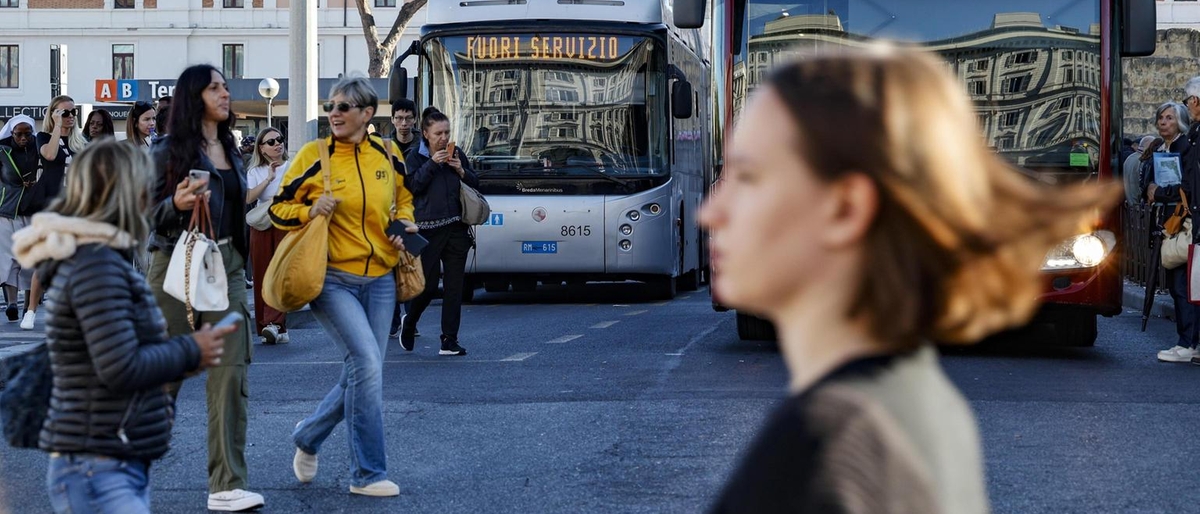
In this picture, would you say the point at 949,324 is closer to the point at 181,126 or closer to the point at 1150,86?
the point at 181,126

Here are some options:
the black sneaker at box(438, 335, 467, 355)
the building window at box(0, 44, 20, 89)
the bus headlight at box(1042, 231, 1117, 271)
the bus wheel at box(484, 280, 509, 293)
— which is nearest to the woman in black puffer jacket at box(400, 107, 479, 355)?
the black sneaker at box(438, 335, 467, 355)

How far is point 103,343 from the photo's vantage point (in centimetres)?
395

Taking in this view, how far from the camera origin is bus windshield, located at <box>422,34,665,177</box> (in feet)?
58.4

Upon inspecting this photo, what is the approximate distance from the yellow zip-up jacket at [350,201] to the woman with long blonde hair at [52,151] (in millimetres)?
7393

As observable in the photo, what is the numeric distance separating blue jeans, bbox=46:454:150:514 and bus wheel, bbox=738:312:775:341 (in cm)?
822

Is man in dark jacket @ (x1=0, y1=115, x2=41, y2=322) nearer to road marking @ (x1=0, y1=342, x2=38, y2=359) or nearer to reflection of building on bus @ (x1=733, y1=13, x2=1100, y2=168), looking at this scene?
road marking @ (x1=0, y1=342, x2=38, y2=359)

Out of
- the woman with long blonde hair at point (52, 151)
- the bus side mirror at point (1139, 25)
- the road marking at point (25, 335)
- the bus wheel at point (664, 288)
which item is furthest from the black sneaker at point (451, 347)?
the bus wheel at point (664, 288)

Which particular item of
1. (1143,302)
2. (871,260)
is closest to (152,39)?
(1143,302)

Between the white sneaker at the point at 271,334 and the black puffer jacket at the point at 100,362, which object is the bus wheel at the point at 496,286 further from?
the black puffer jacket at the point at 100,362

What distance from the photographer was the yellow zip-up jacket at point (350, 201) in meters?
6.46

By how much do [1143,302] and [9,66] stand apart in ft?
199

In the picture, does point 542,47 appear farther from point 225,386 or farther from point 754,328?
point 225,386

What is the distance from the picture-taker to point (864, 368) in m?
1.43

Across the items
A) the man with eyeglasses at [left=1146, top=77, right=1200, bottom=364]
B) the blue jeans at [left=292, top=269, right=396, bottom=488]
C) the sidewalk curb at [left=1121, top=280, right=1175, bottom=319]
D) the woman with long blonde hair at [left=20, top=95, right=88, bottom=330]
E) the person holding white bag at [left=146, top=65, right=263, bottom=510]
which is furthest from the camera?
the sidewalk curb at [left=1121, top=280, right=1175, bottom=319]
